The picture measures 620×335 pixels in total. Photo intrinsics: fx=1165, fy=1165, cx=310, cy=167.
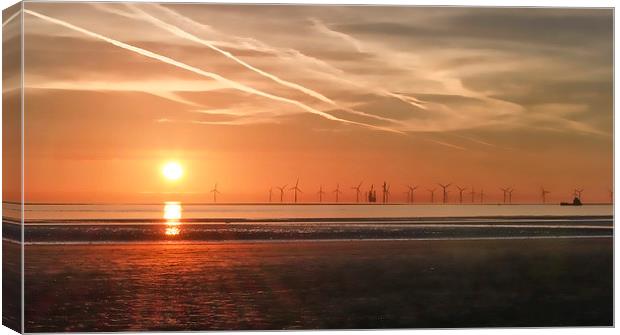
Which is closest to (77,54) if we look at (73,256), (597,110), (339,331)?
(73,256)

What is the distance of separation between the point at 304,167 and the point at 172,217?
142 centimetres

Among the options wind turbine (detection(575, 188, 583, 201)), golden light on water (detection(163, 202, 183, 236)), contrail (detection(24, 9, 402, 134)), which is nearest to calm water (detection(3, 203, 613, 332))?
golden light on water (detection(163, 202, 183, 236))

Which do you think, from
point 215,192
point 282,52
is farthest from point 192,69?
point 215,192

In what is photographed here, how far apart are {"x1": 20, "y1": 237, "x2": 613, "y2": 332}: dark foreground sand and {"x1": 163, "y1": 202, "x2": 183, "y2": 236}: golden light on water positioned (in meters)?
0.15

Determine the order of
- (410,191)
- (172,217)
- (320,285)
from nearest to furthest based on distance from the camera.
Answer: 1. (172,217)
2. (320,285)
3. (410,191)

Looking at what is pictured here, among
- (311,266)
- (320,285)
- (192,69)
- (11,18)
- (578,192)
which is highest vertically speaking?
(11,18)

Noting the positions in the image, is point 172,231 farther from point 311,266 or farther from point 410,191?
point 410,191

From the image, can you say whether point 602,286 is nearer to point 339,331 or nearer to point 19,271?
point 339,331

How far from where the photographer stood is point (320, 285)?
460 inches

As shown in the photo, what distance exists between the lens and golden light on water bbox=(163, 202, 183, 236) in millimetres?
11414

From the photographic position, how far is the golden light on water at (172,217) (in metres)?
11.4

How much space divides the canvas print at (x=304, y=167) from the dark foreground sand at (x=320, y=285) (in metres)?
0.02

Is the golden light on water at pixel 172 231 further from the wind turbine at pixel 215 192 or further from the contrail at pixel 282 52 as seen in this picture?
the contrail at pixel 282 52

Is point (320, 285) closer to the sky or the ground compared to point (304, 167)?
closer to the ground
